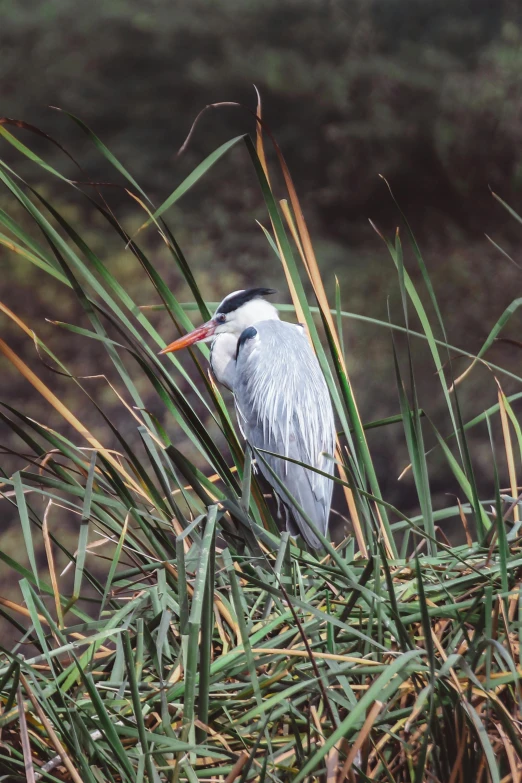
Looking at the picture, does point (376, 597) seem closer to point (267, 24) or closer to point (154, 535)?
point (154, 535)

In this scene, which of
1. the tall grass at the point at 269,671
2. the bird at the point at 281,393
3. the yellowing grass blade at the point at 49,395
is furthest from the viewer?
the bird at the point at 281,393

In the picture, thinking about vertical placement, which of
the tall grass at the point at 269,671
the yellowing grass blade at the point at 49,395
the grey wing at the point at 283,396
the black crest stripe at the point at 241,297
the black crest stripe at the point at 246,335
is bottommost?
the grey wing at the point at 283,396

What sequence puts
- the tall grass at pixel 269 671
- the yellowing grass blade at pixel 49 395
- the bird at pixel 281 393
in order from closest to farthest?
1. the tall grass at pixel 269 671
2. the yellowing grass blade at pixel 49 395
3. the bird at pixel 281 393

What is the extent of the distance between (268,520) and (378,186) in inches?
32.9

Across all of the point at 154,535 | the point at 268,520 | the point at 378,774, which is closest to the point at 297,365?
the point at 268,520

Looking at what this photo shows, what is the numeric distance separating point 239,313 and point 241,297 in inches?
1.0

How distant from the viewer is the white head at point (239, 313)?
93 cm

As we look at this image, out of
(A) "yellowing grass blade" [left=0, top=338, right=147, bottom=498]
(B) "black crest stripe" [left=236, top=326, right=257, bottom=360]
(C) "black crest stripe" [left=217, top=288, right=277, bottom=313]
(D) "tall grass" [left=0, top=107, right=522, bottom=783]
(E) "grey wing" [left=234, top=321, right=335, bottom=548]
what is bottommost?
(E) "grey wing" [left=234, top=321, right=335, bottom=548]

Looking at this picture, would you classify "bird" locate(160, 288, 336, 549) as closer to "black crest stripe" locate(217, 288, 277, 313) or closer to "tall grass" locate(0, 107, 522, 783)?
"black crest stripe" locate(217, 288, 277, 313)

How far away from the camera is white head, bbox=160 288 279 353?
925 mm

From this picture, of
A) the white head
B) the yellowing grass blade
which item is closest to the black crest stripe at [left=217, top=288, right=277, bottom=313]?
the white head

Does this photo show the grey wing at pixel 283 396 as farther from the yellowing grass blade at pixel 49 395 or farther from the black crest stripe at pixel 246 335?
the yellowing grass blade at pixel 49 395

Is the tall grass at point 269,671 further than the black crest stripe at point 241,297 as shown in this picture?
No

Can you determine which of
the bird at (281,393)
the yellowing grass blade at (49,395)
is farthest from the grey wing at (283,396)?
the yellowing grass blade at (49,395)
